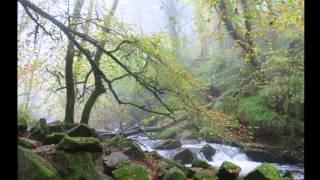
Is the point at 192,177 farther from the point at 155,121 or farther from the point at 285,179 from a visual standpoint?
the point at 155,121

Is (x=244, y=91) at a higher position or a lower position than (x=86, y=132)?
higher

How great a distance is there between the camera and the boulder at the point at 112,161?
611 centimetres

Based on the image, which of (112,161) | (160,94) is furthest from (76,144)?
(160,94)

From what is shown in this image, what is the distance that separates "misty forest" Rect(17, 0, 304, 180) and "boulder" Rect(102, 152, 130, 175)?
2 cm

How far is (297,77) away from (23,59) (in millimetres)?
7380

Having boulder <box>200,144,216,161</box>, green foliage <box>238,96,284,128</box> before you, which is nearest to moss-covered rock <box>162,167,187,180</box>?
boulder <box>200,144,216,161</box>

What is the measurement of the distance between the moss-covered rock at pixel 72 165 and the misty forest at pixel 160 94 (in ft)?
0.05

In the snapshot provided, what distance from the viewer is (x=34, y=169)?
4.64 m

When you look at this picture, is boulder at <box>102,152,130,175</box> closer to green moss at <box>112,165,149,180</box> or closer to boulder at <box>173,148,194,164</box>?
green moss at <box>112,165,149,180</box>

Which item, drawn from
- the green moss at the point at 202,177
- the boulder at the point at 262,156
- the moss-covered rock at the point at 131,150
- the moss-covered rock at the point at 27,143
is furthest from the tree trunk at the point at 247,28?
the moss-covered rock at the point at 27,143

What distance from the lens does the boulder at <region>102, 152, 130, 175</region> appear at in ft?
20.0

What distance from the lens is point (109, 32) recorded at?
7.44 m

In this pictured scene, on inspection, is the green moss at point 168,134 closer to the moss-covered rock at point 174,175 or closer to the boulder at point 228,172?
the boulder at point 228,172
